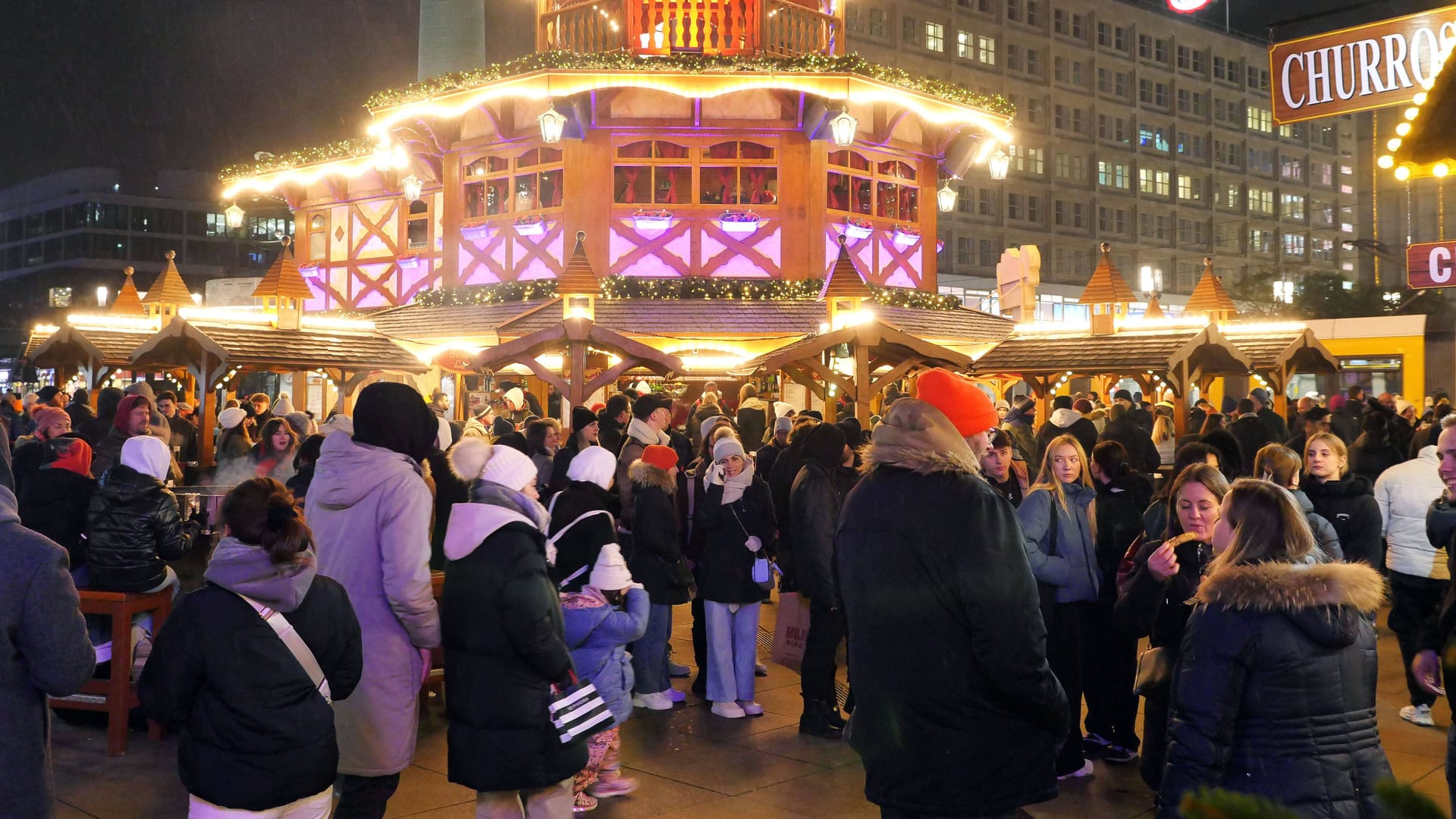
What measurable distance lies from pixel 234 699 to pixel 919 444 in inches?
92.5

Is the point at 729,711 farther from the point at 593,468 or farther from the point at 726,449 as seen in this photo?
the point at 593,468

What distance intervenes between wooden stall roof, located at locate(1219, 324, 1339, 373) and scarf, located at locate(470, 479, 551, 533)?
55.2 feet

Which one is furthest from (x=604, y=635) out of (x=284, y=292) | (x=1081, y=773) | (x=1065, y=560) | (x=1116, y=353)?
(x=284, y=292)

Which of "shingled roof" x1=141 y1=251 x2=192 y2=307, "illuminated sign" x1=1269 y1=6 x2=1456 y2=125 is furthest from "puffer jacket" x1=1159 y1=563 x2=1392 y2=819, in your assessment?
"shingled roof" x1=141 y1=251 x2=192 y2=307

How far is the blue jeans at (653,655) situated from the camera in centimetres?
781

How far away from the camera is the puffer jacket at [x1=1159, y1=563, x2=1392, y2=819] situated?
3.52 m

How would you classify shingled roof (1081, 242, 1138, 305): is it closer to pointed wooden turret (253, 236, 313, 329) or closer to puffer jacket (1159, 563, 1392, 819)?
pointed wooden turret (253, 236, 313, 329)

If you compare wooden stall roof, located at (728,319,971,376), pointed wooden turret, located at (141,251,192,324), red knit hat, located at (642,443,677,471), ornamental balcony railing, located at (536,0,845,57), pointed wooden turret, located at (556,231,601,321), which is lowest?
red knit hat, located at (642,443,677,471)

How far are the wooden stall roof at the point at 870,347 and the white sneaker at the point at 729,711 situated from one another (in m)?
8.07

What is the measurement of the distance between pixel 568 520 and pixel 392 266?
22878 mm

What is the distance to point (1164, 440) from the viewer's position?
1609 centimetres

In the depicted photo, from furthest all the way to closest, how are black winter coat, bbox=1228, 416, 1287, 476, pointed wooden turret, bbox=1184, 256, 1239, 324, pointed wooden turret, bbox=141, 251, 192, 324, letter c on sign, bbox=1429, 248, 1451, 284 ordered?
1. pointed wooden turret, bbox=141, 251, 192, 324
2. pointed wooden turret, bbox=1184, 256, 1239, 324
3. letter c on sign, bbox=1429, 248, 1451, 284
4. black winter coat, bbox=1228, 416, 1287, 476

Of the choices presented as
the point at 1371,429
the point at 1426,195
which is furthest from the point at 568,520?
the point at 1426,195

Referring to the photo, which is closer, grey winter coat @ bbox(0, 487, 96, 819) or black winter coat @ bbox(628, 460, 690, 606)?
grey winter coat @ bbox(0, 487, 96, 819)
